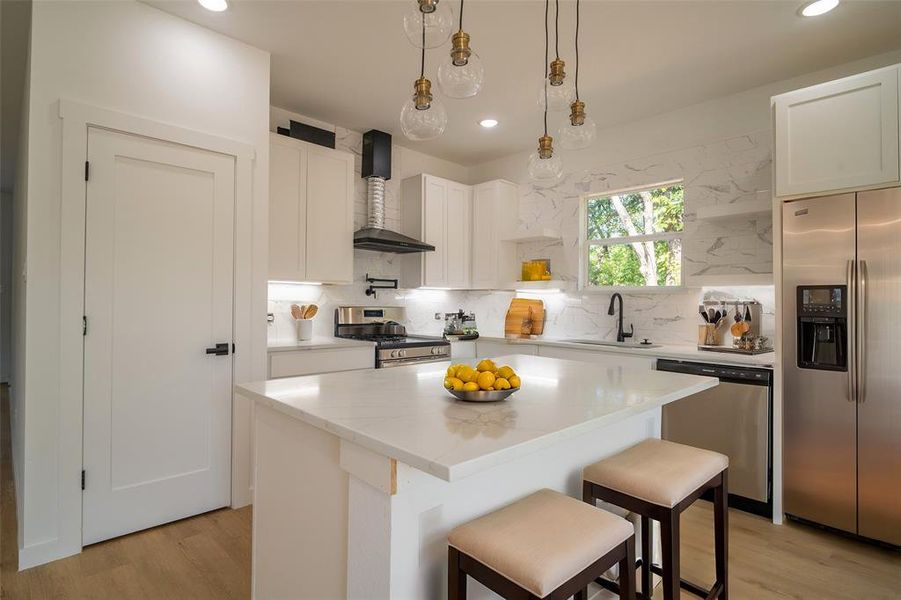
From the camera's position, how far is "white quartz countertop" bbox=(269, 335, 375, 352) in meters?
3.22

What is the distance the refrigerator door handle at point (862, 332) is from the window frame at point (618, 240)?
1.35 m

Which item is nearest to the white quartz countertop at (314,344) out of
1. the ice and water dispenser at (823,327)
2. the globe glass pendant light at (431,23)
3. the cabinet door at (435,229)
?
the cabinet door at (435,229)

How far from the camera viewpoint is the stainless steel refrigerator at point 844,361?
7.85 feet

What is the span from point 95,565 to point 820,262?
4041 millimetres

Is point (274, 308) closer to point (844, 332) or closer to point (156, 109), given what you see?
point (156, 109)

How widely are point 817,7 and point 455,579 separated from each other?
3.22m

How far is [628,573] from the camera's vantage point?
135 cm

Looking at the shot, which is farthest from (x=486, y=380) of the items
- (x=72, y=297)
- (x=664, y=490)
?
(x=72, y=297)

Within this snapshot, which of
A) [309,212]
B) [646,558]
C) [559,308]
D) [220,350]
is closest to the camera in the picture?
[646,558]

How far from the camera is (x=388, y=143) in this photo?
14.4 ft

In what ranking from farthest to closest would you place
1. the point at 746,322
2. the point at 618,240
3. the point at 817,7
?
the point at 618,240 < the point at 746,322 < the point at 817,7

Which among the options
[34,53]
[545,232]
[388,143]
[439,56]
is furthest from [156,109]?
[545,232]

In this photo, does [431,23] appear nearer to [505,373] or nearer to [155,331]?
[505,373]

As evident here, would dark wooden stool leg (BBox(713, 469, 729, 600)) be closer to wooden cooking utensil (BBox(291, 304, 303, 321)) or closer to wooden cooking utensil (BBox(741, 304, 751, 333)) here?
wooden cooking utensil (BBox(741, 304, 751, 333))
